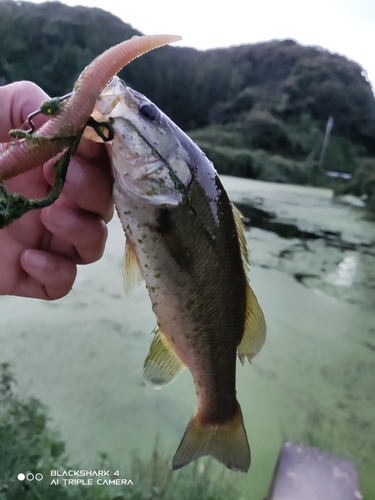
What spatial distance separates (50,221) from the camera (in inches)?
32.1

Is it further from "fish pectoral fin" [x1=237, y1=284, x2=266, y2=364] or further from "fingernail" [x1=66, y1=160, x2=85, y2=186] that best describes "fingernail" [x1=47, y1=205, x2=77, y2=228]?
"fish pectoral fin" [x1=237, y1=284, x2=266, y2=364]

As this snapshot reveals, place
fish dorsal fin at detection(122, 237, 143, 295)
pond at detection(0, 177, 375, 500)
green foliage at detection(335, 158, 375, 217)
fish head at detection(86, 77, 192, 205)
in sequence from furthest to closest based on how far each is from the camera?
1. green foliage at detection(335, 158, 375, 217)
2. pond at detection(0, 177, 375, 500)
3. fish dorsal fin at detection(122, 237, 143, 295)
4. fish head at detection(86, 77, 192, 205)

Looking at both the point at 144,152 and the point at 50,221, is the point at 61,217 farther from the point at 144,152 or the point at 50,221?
the point at 144,152

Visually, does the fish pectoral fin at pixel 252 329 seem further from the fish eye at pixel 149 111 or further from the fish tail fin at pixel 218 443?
the fish eye at pixel 149 111

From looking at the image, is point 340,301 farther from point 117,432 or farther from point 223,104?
point 223,104

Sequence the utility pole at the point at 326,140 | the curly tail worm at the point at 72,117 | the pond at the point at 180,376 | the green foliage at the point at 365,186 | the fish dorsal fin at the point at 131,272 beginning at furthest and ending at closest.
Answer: the utility pole at the point at 326,140 < the green foliage at the point at 365,186 < the pond at the point at 180,376 < the fish dorsal fin at the point at 131,272 < the curly tail worm at the point at 72,117

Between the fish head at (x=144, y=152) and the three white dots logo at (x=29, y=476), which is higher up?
the fish head at (x=144, y=152)

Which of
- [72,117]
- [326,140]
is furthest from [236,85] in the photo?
[72,117]

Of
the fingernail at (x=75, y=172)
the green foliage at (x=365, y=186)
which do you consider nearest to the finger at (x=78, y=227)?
the fingernail at (x=75, y=172)

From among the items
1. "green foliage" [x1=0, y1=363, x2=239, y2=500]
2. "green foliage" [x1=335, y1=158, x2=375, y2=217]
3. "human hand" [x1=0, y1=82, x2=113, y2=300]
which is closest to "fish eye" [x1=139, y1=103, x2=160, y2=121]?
"human hand" [x1=0, y1=82, x2=113, y2=300]

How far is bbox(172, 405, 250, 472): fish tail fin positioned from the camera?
33.1 inches

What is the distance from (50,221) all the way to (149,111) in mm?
336

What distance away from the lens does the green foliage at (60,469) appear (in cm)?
133

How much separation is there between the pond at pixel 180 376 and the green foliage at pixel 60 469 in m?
0.06
